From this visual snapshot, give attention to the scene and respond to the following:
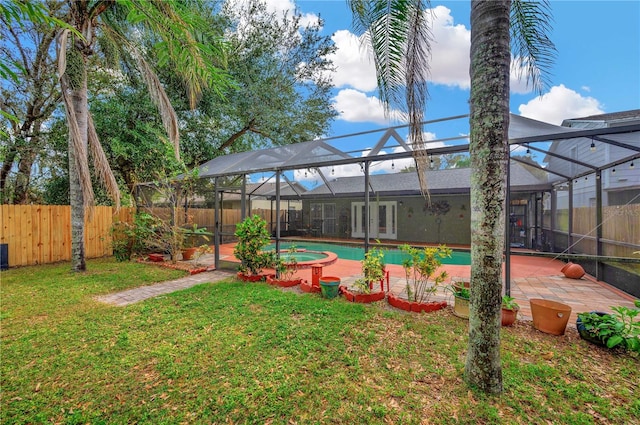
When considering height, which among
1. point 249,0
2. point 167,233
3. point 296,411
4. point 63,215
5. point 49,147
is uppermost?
Answer: point 249,0

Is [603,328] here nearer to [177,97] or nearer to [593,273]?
[593,273]

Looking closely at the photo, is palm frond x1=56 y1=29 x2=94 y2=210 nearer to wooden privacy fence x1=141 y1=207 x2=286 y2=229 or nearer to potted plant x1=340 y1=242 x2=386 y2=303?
wooden privacy fence x1=141 y1=207 x2=286 y2=229

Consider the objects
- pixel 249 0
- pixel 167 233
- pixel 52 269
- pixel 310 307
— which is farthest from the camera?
pixel 249 0

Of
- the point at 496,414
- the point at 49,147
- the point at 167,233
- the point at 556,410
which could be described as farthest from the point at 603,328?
the point at 49,147

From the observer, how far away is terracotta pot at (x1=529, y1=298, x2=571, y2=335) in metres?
3.46

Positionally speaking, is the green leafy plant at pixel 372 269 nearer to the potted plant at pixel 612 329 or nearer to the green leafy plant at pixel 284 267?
the green leafy plant at pixel 284 267

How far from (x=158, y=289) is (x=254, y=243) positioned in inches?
84.7

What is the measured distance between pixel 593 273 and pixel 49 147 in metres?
16.1

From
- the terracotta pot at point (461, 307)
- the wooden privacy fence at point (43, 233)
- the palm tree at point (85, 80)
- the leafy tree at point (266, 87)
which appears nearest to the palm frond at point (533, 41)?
the terracotta pot at point (461, 307)

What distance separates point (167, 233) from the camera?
8.05 m

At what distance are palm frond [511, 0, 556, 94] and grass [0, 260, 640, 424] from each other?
3.34 meters

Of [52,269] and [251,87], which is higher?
[251,87]

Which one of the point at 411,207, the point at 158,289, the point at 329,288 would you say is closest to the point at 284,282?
the point at 329,288

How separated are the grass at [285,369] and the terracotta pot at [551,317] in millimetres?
118
